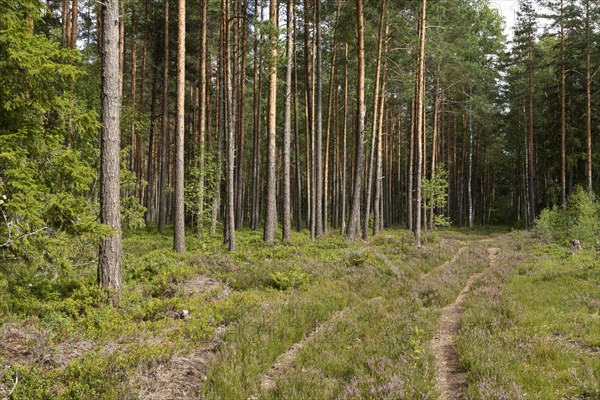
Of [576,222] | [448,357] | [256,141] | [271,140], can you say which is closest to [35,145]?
[448,357]

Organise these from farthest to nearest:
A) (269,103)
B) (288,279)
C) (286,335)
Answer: (269,103), (288,279), (286,335)

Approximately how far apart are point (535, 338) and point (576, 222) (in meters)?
24.3

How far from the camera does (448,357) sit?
6.68m

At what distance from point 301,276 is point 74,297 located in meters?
5.77

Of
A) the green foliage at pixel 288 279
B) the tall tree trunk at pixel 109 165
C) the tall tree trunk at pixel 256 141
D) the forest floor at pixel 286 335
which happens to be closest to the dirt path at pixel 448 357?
the forest floor at pixel 286 335

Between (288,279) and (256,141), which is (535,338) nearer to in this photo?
(288,279)

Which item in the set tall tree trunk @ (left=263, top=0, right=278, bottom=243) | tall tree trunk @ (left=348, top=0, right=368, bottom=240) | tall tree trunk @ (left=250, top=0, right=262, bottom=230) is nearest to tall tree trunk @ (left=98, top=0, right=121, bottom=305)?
tall tree trunk @ (left=263, top=0, right=278, bottom=243)

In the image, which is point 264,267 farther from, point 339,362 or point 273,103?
point 273,103

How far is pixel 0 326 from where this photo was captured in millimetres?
6199

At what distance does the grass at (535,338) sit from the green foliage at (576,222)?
10.1 metres

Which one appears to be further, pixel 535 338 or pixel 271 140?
pixel 271 140

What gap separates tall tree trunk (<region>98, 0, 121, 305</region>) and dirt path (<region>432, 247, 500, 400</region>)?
6652 mm

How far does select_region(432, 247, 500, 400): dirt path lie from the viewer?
5388 millimetres

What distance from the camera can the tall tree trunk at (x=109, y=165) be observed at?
26.4ft
